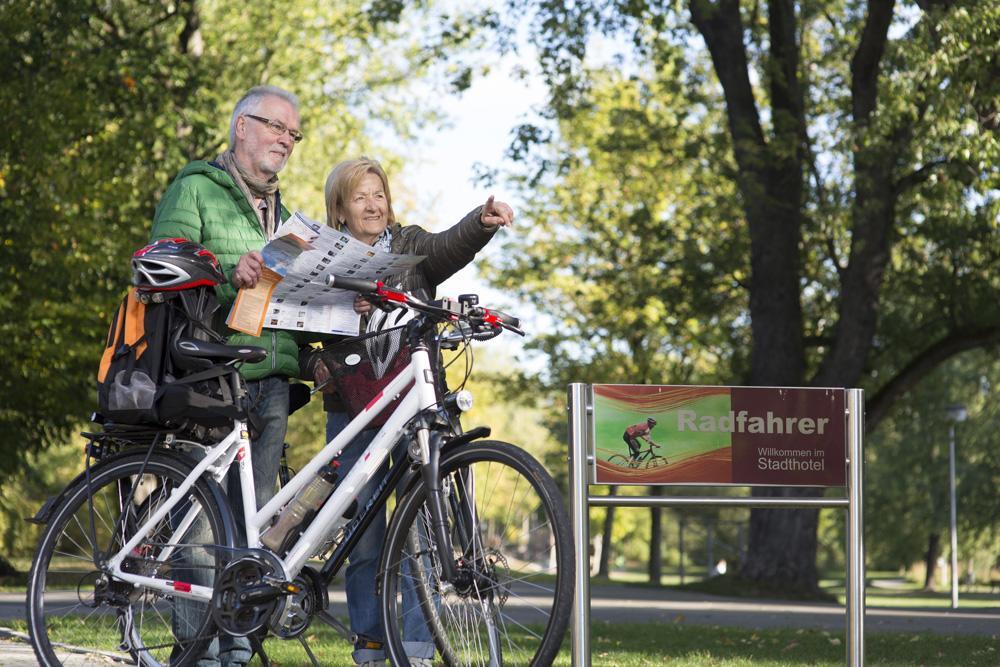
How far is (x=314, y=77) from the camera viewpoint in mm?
26094

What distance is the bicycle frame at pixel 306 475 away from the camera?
14.7 ft

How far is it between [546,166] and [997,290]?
673 cm

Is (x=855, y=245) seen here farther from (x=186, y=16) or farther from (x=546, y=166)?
(x=186, y=16)

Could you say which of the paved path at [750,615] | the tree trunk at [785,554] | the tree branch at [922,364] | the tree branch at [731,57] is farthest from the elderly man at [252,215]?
the tree branch at [922,364]

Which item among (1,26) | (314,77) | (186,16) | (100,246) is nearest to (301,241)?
(100,246)

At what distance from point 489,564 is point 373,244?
166 cm

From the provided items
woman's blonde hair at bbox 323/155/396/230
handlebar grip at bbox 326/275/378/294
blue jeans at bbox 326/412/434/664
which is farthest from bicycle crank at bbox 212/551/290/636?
woman's blonde hair at bbox 323/155/396/230

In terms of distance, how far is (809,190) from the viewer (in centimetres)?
1938

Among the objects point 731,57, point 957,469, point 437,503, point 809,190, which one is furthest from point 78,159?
point 957,469

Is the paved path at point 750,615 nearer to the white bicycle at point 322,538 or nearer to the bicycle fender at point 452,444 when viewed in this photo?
the white bicycle at point 322,538

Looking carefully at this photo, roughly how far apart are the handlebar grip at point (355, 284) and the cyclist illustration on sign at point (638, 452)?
1562mm

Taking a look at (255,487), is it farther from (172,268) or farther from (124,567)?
(172,268)

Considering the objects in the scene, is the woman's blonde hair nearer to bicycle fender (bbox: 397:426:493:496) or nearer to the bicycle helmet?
the bicycle helmet

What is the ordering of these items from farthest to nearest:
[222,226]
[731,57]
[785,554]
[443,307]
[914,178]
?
[785,554]
[731,57]
[914,178]
[222,226]
[443,307]
